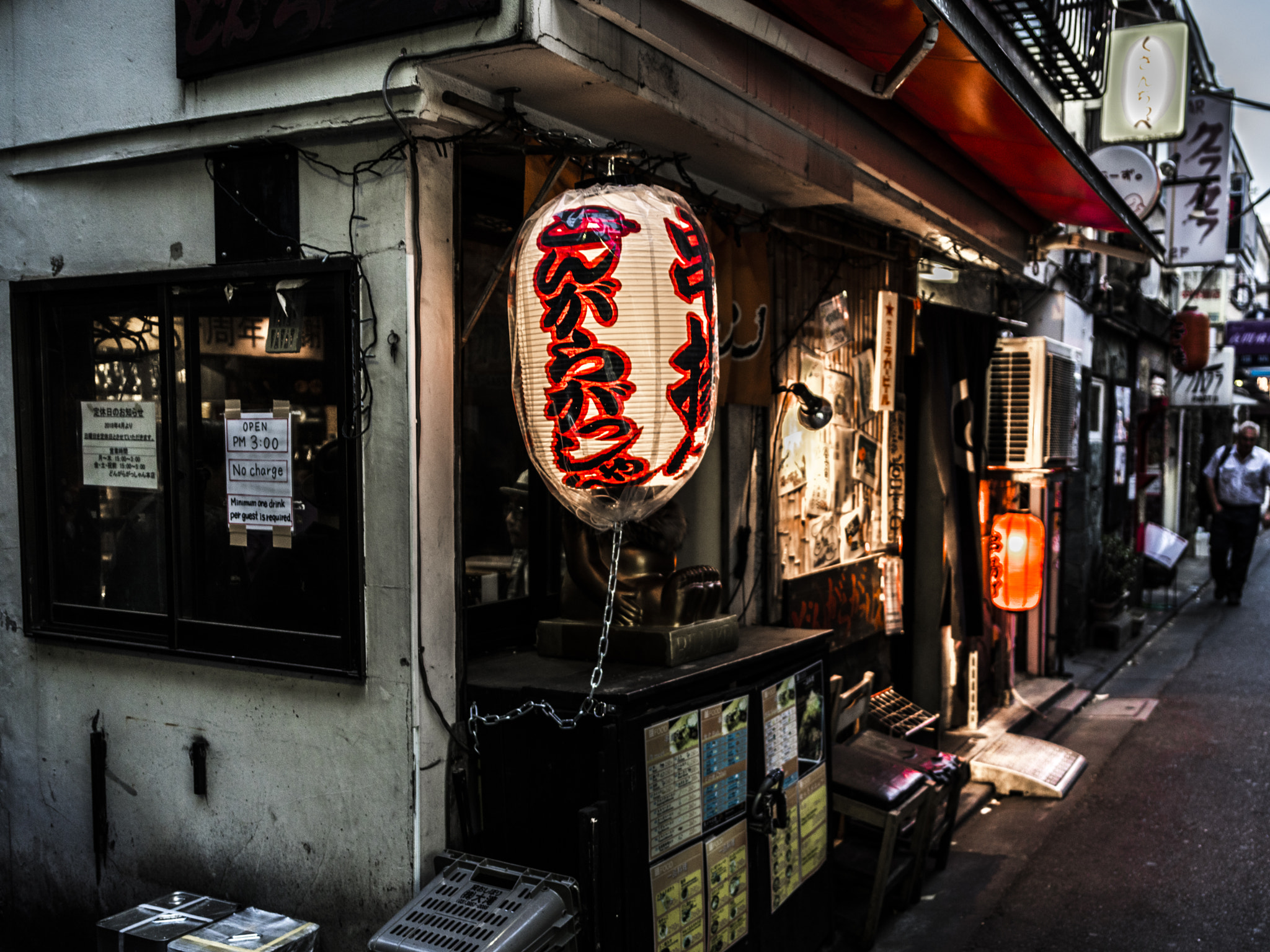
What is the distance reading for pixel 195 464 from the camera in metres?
4.82

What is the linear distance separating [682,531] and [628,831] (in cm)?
165

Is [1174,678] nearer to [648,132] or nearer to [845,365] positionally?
[845,365]

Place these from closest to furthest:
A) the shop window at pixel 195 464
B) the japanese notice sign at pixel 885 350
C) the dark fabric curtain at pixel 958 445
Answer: the shop window at pixel 195 464
the japanese notice sign at pixel 885 350
the dark fabric curtain at pixel 958 445

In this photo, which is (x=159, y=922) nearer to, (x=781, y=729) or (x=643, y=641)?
(x=643, y=641)

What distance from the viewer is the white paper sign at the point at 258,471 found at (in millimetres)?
4582

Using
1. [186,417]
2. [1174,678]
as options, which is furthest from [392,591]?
[1174,678]

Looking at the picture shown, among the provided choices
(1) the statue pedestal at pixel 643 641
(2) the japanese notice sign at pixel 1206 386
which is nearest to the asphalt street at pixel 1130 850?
(1) the statue pedestal at pixel 643 641

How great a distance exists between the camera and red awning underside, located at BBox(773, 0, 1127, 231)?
188 inches

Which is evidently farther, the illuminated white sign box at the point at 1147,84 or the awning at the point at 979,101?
the illuminated white sign box at the point at 1147,84

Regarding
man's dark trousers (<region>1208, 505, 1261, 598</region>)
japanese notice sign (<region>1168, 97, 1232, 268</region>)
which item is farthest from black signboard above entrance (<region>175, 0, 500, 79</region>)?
man's dark trousers (<region>1208, 505, 1261, 598</region>)

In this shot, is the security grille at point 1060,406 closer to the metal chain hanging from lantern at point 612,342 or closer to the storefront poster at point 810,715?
the storefront poster at point 810,715

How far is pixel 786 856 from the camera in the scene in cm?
530

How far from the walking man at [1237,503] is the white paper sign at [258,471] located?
1687 centimetres

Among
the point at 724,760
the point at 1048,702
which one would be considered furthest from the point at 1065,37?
the point at 1048,702
